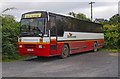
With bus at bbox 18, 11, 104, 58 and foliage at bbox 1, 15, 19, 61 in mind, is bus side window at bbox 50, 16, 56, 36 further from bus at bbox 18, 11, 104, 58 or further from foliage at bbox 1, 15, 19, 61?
foliage at bbox 1, 15, 19, 61

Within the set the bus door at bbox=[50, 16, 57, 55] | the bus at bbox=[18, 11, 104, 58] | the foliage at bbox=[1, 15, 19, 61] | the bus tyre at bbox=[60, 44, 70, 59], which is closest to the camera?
the bus at bbox=[18, 11, 104, 58]

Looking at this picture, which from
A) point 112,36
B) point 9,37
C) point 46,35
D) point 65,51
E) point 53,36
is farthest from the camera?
point 112,36

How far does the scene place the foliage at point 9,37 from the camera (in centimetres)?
1664

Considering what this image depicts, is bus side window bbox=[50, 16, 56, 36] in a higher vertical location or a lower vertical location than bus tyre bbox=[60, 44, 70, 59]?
higher

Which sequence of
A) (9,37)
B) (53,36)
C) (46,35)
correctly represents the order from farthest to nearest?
(9,37) < (53,36) < (46,35)

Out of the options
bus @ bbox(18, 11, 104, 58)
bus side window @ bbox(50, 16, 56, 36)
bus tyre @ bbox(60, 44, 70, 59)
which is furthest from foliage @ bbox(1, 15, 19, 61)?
bus tyre @ bbox(60, 44, 70, 59)

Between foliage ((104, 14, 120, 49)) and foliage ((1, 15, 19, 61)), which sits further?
foliage ((104, 14, 120, 49))

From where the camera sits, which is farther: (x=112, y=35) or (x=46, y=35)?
(x=112, y=35)

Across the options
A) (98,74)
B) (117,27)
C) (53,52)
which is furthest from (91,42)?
(98,74)

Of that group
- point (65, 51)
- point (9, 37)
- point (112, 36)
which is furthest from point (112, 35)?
point (9, 37)

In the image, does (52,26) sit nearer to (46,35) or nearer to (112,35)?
(46,35)

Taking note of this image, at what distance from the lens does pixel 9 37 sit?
58.4 ft

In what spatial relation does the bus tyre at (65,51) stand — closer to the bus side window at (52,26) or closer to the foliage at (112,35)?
the bus side window at (52,26)

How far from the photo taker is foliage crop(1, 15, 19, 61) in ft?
54.6
